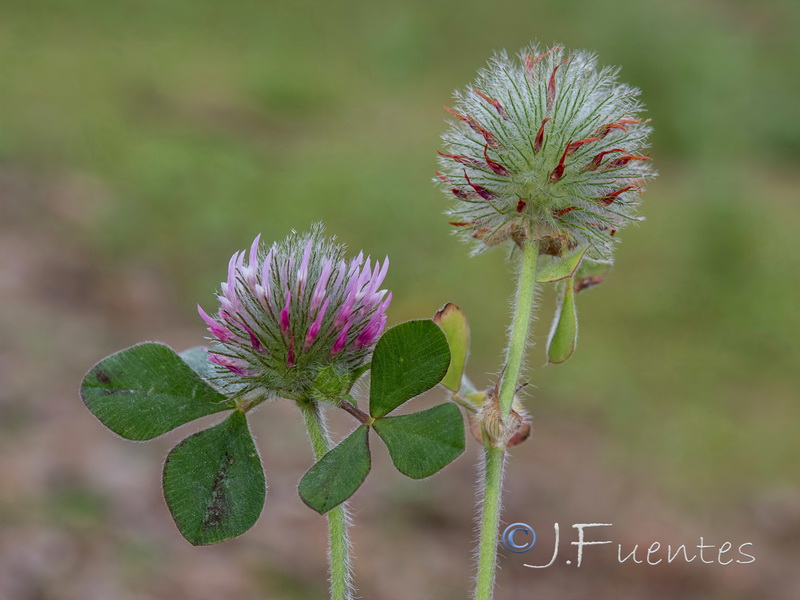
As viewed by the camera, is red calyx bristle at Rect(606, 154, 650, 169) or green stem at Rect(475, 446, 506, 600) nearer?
green stem at Rect(475, 446, 506, 600)

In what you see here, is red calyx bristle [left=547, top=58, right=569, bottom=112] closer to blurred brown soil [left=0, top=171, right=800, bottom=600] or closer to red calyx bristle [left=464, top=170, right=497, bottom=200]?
red calyx bristle [left=464, top=170, right=497, bottom=200]

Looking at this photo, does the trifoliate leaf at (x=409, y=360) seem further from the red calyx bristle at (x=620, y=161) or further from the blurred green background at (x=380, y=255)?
the blurred green background at (x=380, y=255)

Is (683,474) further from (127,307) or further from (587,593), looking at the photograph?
(127,307)

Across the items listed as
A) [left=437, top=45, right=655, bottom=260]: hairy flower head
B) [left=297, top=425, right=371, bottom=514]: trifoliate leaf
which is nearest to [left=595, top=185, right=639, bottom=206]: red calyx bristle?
[left=437, top=45, right=655, bottom=260]: hairy flower head

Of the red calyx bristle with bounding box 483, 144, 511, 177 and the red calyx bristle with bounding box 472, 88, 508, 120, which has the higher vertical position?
the red calyx bristle with bounding box 472, 88, 508, 120

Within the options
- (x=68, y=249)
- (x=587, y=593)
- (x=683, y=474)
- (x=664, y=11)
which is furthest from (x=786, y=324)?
(x=664, y=11)

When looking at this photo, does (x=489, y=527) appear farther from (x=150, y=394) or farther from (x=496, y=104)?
(x=496, y=104)
